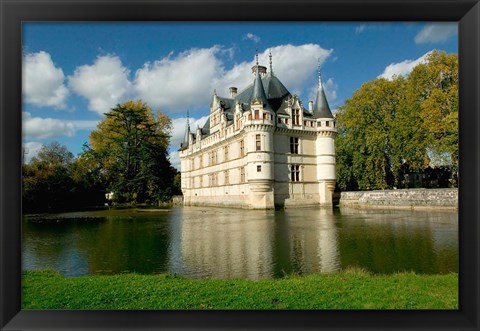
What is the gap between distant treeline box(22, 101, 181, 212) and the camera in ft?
82.3

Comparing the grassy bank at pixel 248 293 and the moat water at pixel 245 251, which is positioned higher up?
the grassy bank at pixel 248 293

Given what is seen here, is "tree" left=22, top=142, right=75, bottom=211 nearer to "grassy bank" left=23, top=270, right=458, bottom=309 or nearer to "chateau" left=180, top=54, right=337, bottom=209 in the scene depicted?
"chateau" left=180, top=54, right=337, bottom=209

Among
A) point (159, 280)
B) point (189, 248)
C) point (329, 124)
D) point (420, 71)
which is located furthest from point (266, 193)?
point (159, 280)

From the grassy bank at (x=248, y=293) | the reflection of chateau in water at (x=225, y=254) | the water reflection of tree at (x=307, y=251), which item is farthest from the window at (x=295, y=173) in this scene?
the grassy bank at (x=248, y=293)

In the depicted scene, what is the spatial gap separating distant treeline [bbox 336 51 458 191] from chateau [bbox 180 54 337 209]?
2.40 m

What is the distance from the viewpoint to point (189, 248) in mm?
8891

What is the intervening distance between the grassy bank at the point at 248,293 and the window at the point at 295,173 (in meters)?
22.2

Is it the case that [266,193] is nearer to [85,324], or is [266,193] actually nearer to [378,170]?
[378,170]

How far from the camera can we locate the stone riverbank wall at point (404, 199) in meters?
19.3

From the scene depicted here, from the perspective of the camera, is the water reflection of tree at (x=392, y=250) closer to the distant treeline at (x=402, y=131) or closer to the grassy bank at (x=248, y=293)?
the grassy bank at (x=248, y=293)

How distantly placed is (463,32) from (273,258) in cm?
533
